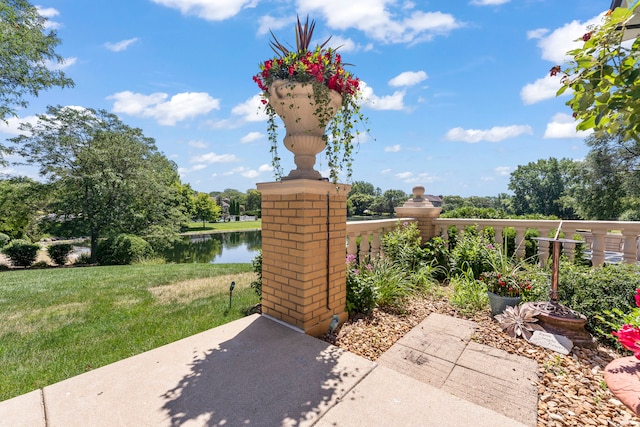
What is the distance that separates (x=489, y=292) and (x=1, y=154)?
1494 centimetres

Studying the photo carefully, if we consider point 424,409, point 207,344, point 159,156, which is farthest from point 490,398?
point 159,156

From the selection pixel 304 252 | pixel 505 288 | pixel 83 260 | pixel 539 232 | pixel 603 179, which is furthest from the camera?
pixel 603 179

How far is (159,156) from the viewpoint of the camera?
74.1 feet

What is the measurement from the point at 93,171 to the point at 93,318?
14509 millimetres

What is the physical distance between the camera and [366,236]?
455 centimetres

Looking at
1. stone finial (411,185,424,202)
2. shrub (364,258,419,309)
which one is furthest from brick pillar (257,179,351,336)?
stone finial (411,185,424,202)

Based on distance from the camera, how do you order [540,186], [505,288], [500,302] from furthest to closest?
[540,186] < [505,288] < [500,302]

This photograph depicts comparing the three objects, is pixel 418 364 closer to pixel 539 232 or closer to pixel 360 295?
pixel 360 295

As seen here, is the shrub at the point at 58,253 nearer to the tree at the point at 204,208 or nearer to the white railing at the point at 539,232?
the white railing at the point at 539,232

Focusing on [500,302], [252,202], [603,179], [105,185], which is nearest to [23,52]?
[105,185]

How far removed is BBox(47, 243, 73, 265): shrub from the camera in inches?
508

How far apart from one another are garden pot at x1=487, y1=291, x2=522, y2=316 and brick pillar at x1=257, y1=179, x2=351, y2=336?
1.75 m

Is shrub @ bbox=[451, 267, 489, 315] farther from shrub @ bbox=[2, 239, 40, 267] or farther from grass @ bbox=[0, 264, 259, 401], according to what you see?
shrub @ bbox=[2, 239, 40, 267]

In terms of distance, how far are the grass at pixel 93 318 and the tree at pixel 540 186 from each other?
2003 inches
